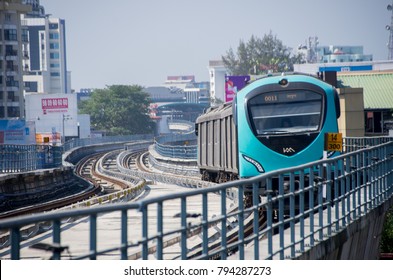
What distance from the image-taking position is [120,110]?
166m

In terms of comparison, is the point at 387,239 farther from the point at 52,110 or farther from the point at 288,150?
the point at 52,110

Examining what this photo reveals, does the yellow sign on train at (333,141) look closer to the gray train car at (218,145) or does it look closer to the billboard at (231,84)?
the gray train car at (218,145)

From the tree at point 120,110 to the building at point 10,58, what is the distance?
53048 millimetres

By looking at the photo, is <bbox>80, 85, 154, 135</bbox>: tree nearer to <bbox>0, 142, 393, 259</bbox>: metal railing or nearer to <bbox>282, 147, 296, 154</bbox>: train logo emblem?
<bbox>282, 147, 296, 154</bbox>: train logo emblem

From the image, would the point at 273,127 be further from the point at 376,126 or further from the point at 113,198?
the point at 376,126

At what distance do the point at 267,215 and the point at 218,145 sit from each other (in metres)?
19.6

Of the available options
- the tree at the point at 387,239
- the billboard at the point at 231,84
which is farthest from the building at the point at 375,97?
the tree at the point at 387,239

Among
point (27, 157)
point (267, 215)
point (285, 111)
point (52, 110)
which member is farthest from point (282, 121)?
point (52, 110)

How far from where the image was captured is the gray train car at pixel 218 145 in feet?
87.0

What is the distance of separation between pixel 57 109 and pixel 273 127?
3597 inches

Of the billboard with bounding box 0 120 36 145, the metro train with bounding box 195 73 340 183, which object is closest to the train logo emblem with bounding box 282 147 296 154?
the metro train with bounding box 195 73 340 183

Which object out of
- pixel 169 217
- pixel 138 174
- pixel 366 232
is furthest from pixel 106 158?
pixel 169 217
